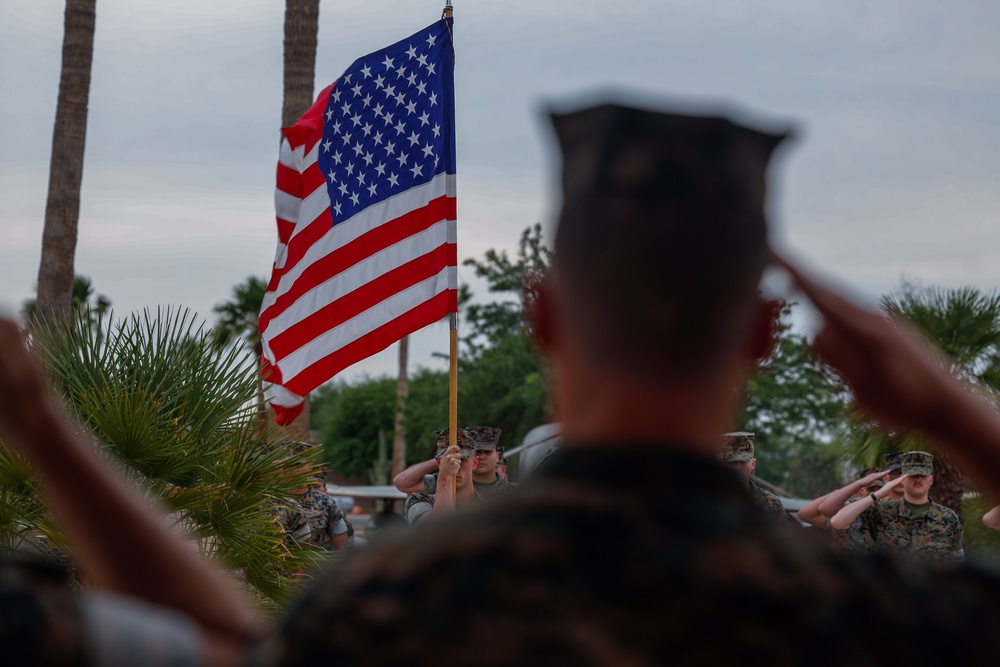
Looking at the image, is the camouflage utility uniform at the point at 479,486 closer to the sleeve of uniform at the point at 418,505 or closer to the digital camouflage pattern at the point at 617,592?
the sleeve of uniform at the point at 418,505

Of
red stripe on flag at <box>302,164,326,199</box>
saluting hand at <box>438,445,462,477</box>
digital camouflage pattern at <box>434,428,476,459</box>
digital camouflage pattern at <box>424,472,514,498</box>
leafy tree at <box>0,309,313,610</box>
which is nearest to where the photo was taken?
leafy tree at <box>0,309,313,610</box>

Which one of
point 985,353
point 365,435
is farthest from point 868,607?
point 365,435

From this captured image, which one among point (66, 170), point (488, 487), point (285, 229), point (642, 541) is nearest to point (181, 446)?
point (285, 229)

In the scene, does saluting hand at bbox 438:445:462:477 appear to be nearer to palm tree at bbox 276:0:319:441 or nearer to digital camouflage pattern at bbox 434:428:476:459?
digital camouflage pattern at bbox 434:428:476:459

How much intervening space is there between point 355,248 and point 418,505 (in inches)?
83.3

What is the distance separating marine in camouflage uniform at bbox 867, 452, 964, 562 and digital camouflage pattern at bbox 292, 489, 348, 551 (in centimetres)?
463

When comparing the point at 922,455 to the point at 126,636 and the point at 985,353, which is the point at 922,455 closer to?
the point at 985,353

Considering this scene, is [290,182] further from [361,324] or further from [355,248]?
[361,324]

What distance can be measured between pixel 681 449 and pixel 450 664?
1.05 feet

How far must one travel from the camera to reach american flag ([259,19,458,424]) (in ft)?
24.0

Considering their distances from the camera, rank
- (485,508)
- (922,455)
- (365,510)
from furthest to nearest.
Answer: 1. (365,510)
2. (922,455)
3. (485,508)

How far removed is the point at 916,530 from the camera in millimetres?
9859

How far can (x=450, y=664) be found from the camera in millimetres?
1058

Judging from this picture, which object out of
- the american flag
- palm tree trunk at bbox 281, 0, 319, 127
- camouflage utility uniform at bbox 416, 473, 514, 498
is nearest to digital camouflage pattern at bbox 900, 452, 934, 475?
camouflage utility uniform at bbox 416, 473, 514, 498
